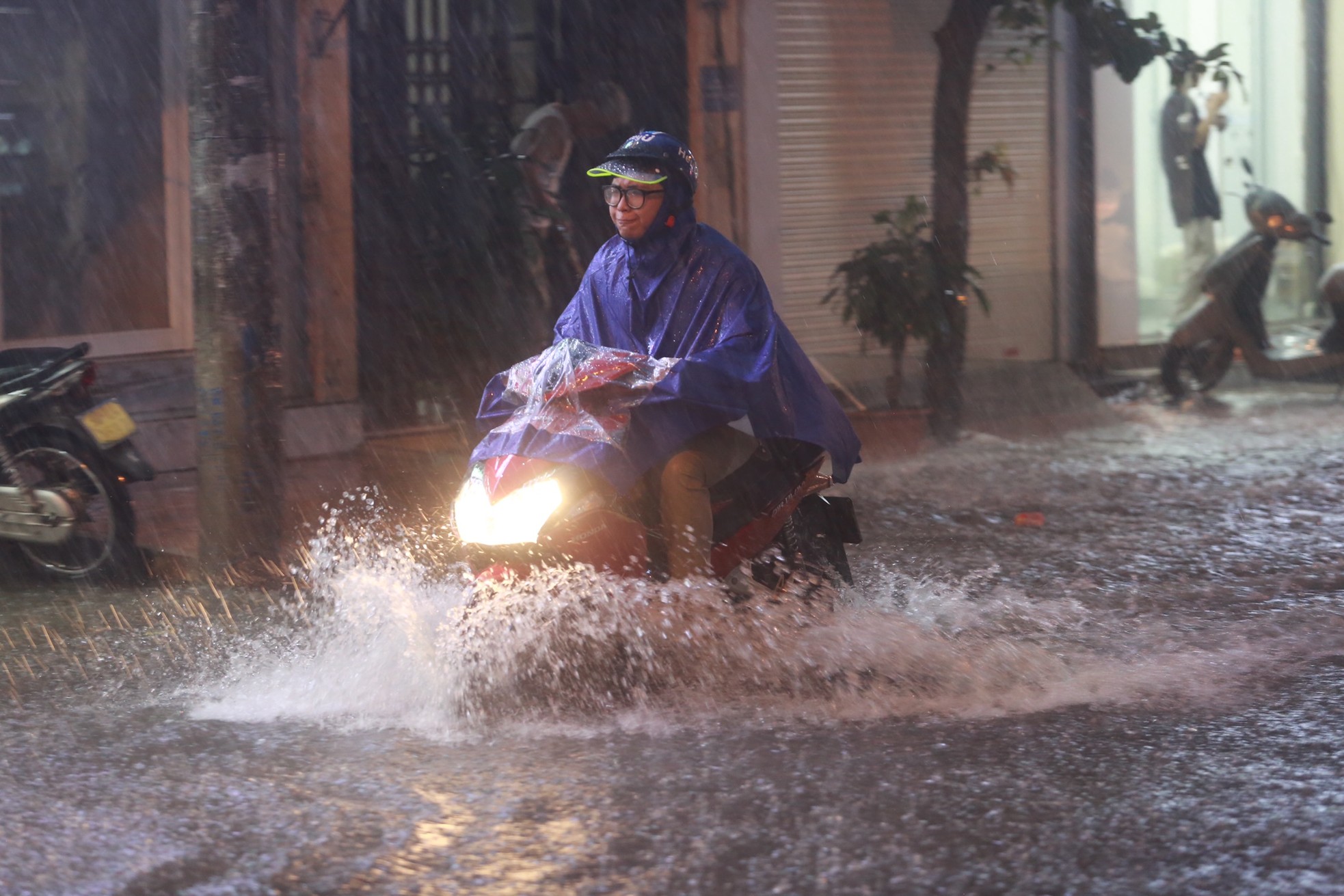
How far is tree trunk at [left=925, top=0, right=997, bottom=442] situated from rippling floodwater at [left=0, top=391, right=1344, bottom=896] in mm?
4189

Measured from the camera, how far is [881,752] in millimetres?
3973

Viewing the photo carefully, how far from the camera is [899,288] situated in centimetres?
1058

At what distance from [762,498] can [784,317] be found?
24.5 ft

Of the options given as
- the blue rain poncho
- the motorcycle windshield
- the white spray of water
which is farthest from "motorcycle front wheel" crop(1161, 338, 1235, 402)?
the motorcycle windshield

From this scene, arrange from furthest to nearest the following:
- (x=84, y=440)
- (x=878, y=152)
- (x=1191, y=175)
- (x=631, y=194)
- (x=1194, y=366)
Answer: (x=1191, y=175) < (x=878, y=152) < (x=1194, y=366) < (x=84, y=440) < (x=631, y=194)

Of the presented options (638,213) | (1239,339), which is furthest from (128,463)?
(1239,339)

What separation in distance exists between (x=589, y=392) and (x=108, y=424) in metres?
3.23

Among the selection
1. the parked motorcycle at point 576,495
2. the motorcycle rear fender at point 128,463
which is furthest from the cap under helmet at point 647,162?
the motorcycle rear fender at point 128,463

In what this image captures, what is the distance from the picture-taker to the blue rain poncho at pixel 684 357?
4.42 meters

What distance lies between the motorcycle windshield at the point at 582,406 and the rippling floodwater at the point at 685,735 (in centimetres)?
38

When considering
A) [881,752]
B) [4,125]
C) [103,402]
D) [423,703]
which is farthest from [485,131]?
[881,752]

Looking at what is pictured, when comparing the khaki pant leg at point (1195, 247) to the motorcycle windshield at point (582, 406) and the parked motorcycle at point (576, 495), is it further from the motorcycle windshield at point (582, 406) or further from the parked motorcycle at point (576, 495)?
the motorcycle windshield at point (582, 406)

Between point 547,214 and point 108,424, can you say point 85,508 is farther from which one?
point 547,214

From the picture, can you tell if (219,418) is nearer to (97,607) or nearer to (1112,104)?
(97,607)
